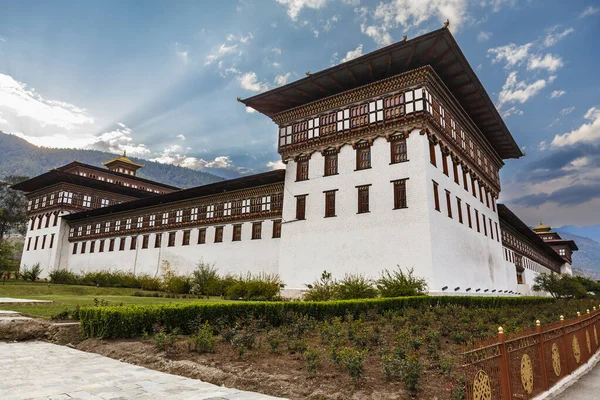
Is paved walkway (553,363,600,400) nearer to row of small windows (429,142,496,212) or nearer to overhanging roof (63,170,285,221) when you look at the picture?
row of small windows (429,142,496,212)

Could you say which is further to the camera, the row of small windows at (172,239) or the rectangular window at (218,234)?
the rectangular window at (218,234)

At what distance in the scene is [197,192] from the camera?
34688 mm

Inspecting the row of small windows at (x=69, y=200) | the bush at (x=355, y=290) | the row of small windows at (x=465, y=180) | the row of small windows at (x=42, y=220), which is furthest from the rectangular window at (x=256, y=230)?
the row of small windows at (x=42, y=220)

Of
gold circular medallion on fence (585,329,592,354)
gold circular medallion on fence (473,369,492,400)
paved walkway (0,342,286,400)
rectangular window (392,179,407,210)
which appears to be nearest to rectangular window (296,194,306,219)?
rectangular window (392,179,407,210)

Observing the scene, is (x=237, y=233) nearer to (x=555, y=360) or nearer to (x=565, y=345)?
(x=565, y=345)

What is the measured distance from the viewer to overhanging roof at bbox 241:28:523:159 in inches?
832

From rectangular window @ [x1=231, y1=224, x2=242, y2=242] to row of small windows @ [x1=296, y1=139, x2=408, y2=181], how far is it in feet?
26.5

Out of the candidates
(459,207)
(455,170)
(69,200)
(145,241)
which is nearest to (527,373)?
(459,207)

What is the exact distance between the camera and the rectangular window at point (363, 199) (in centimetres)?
2267

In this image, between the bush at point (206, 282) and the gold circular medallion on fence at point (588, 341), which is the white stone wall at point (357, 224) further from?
the gold circular medallion on fence at point (588, 341)

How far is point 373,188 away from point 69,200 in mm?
40758

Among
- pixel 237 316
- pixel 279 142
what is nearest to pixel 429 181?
pixel 279 142

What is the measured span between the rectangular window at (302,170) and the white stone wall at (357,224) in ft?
1.12

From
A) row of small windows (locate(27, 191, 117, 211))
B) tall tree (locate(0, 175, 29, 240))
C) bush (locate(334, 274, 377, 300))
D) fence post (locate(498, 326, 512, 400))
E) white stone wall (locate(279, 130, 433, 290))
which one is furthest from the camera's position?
tall tree (locate(0, 175, 29, 240))
